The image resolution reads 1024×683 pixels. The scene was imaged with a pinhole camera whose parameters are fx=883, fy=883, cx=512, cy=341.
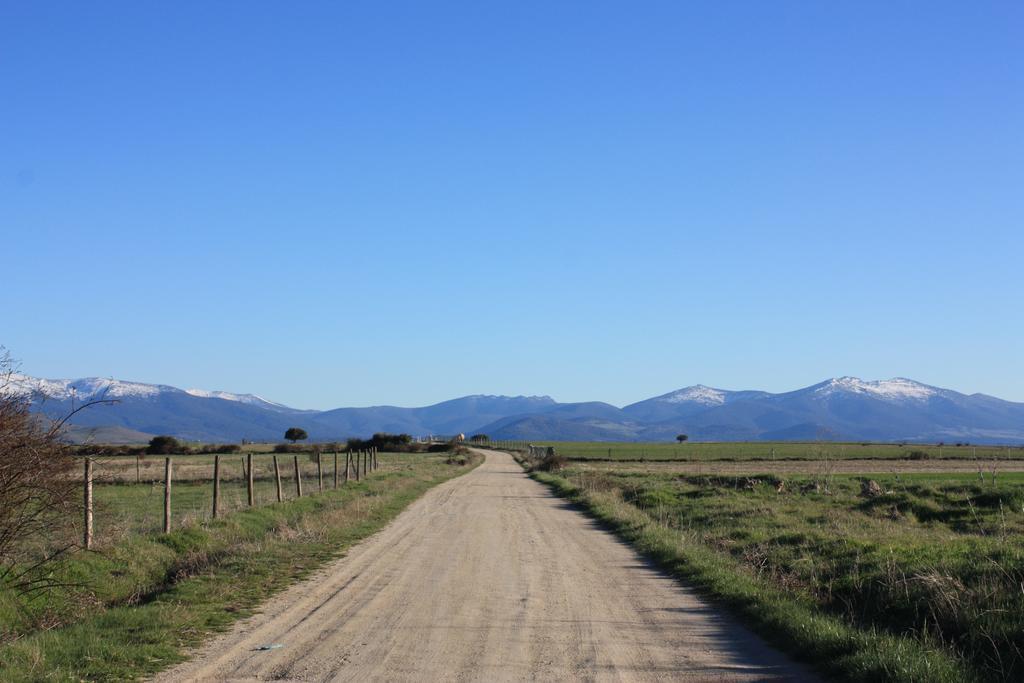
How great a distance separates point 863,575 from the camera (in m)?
13.6

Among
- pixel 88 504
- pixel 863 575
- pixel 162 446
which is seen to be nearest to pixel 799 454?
pixel 162 446

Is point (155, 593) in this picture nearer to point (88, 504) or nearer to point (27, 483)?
point (88, 504)

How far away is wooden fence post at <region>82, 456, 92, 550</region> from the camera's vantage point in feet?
43.3

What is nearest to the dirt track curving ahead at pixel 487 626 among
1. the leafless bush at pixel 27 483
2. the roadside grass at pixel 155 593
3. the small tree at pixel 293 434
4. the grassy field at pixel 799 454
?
the roadside grass at pixel 155 593

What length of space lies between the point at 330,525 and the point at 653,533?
26.2 feet

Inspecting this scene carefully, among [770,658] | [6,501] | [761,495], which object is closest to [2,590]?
[6,501]

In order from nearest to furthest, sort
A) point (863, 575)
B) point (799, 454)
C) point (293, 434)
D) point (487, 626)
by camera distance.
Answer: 1. point (487, 626)
2. point (863, 575)
3. point (799, 454)
4. point (293, 434)

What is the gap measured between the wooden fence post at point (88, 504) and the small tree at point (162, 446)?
88.0 m

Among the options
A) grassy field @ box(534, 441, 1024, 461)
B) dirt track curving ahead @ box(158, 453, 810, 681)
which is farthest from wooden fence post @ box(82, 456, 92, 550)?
grassy field @ box(534, 441, 1024, 461)

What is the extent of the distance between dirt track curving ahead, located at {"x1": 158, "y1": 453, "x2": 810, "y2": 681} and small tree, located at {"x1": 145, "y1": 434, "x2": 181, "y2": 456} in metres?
87.9

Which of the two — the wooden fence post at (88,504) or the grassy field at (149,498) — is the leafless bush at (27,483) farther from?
the grassy field at (149,498)

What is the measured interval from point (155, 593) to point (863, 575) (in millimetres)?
10895

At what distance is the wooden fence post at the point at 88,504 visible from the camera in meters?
13.2

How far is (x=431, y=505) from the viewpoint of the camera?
31062 millimetres
